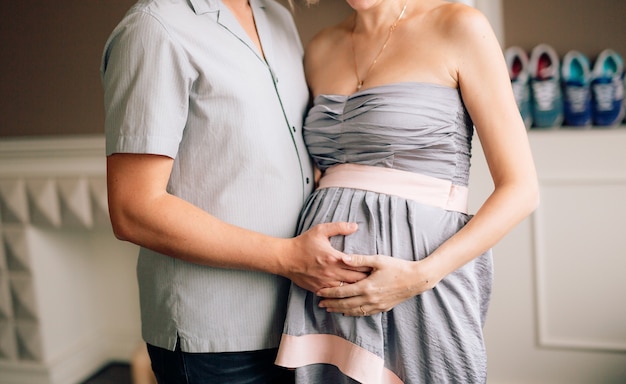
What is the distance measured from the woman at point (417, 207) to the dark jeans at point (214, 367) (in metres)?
0.11

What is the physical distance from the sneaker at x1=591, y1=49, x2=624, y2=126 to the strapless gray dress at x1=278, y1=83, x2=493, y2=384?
4.05ft

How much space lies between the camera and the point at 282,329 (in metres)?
1.24

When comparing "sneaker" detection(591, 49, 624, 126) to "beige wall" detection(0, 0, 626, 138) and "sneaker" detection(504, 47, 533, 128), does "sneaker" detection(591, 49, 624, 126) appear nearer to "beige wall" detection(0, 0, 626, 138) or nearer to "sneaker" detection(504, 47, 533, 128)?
"sneaker" detection(504, 47, 533, 128)

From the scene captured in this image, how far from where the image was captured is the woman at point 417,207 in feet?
3.71

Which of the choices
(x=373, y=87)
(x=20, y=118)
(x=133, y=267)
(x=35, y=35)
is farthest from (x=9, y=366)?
(x=373, y=87)

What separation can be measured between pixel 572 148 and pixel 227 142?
1.57 m

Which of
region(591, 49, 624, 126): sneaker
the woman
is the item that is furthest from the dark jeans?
region(591, 49, 624, 126): sneaker

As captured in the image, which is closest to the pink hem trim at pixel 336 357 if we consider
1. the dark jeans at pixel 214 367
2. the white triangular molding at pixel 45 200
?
the dark jeans at pixel 214 367

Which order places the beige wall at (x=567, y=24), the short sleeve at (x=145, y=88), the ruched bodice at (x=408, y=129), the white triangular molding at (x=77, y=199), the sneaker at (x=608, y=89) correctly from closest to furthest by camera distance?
1. the short sleeve at (x=145, y=88)
2. the ruched bodice at (x=408, y=129)
3. the sneaker at (x=608, y=89)
4. the beige wall at (x=567, y=24)
5. the white triangular molding at (x=77, y=199)

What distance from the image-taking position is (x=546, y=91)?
7.45 feet

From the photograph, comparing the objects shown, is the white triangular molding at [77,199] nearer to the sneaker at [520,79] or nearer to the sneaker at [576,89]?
the sneaker at [520,79]

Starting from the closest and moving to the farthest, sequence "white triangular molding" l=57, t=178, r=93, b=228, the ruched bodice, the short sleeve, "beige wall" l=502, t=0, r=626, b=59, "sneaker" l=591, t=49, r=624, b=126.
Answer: the short sleeve < the ruched bodice < "sneaker" l=591, t=49, r=624, b=126 < "beige wall" l=502, t=0, r=626, b=59 < "white triangular molding" l=57, t=178, r=93, b=228

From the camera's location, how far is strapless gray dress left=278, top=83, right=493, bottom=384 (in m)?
1.14

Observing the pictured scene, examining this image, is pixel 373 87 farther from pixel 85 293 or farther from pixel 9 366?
pixel 9 366
